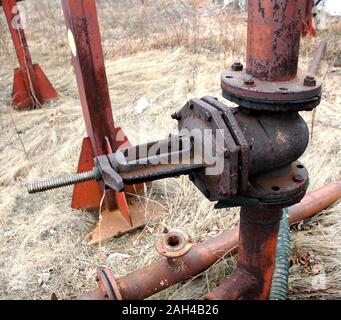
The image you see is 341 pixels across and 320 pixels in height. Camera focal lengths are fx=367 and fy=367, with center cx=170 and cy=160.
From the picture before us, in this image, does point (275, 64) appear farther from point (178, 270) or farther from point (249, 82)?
point (178, 270)

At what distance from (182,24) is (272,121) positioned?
601cm

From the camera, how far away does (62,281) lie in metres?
2.27

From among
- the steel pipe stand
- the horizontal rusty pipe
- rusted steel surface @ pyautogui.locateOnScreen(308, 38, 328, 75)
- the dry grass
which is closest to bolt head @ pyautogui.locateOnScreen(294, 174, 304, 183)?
the horizontal rusty pipe

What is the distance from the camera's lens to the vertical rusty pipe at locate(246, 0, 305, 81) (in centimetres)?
101

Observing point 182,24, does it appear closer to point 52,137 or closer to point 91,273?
point 52,137

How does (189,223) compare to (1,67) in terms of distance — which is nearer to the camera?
(189,223)

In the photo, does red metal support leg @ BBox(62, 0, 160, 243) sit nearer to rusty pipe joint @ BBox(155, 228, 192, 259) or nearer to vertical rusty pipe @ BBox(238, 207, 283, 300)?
rusty pipe joint @ BBox(155, 228, 192, 259)

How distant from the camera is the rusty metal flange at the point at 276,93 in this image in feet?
3.39

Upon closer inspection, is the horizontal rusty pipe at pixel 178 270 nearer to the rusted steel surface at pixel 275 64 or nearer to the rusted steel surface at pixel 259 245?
the rusted steel surface at pixel 259 245

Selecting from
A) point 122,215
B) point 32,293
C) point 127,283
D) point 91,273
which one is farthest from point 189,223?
point 32,293

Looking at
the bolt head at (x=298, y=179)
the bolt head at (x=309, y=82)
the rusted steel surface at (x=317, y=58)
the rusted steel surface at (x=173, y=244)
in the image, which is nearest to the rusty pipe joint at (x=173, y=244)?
the rusted steel surface at (x=173, y=244)

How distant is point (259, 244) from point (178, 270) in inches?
22.0

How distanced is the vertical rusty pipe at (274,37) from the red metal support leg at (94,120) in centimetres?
→ 131

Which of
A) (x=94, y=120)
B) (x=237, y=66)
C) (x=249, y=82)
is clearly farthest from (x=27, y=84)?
(x=249, y=82)
